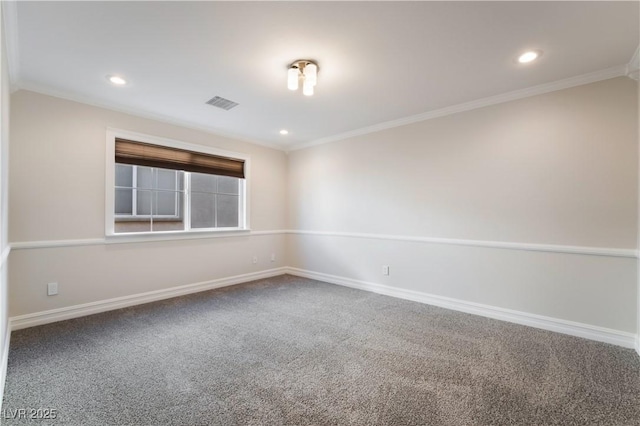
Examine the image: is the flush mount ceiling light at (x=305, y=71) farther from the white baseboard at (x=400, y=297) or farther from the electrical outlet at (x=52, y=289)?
the electrical outlet at (x=52, y=289)

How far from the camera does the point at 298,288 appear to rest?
4.34 meters

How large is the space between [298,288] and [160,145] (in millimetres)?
2834

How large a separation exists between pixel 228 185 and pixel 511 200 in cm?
403

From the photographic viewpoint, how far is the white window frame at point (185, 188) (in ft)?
10.8

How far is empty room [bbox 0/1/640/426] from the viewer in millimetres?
1816

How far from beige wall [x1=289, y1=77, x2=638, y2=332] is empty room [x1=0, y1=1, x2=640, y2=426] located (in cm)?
2

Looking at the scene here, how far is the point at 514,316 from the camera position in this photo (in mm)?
3016

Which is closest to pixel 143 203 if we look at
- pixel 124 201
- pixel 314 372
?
pixel 124 201

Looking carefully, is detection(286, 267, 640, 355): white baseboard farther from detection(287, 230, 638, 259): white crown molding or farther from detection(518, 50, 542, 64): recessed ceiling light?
detection(518, 50, 542, 64): recessed ceiling light

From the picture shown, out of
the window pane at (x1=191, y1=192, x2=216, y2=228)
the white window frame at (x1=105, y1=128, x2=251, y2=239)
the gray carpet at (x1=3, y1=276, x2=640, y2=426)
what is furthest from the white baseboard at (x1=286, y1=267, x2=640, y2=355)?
the window pane at (x1=191, y1=192, x2=216, y2=228)

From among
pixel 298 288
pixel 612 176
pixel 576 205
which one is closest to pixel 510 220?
pixel 576 205

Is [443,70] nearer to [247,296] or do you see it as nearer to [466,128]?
[466,128]

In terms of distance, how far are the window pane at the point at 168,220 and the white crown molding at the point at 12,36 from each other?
181 cm

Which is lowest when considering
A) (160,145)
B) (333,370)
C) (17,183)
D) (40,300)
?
(333,370)
